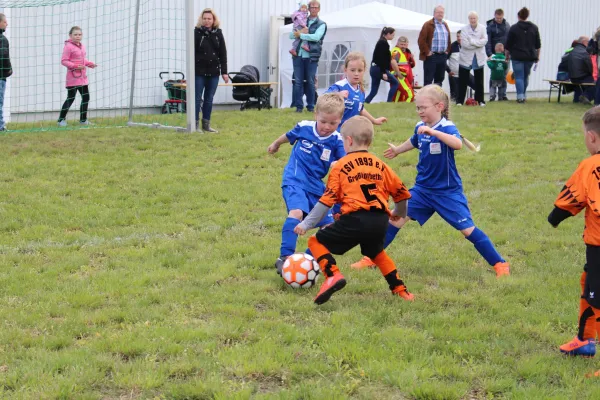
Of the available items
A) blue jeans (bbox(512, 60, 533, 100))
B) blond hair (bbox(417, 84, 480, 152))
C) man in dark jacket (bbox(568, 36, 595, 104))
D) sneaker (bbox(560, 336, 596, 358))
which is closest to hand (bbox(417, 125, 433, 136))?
blond hair (bbox(417, 84, 480, 152))

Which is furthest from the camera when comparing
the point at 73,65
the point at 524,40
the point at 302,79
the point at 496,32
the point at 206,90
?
the point at 496,32

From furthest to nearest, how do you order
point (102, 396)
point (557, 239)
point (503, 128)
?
point (503, 128)
point (557, 239)
point (102, 396)

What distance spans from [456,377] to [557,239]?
138 inches

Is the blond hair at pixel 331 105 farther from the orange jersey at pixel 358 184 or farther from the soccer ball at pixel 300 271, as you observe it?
the soccer ball at pixel 300 271

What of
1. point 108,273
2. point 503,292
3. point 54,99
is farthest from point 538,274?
point 54,99

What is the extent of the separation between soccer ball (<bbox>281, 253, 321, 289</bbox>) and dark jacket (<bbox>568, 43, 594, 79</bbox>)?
14552mm

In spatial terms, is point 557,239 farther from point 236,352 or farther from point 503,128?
point 503,128

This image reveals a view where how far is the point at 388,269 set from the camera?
5492mm

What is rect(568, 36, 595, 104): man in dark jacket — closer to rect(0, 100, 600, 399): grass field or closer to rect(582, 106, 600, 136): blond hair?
rect(0, 100, 600, 399): grass field

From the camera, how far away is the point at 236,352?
4395 millimetres

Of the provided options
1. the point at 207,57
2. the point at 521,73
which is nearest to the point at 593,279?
the point at 207,57

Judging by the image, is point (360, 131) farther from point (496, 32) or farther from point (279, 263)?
point (496, 32)

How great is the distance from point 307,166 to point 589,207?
2476 millimetres

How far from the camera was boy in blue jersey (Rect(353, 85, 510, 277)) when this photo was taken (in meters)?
6.12
